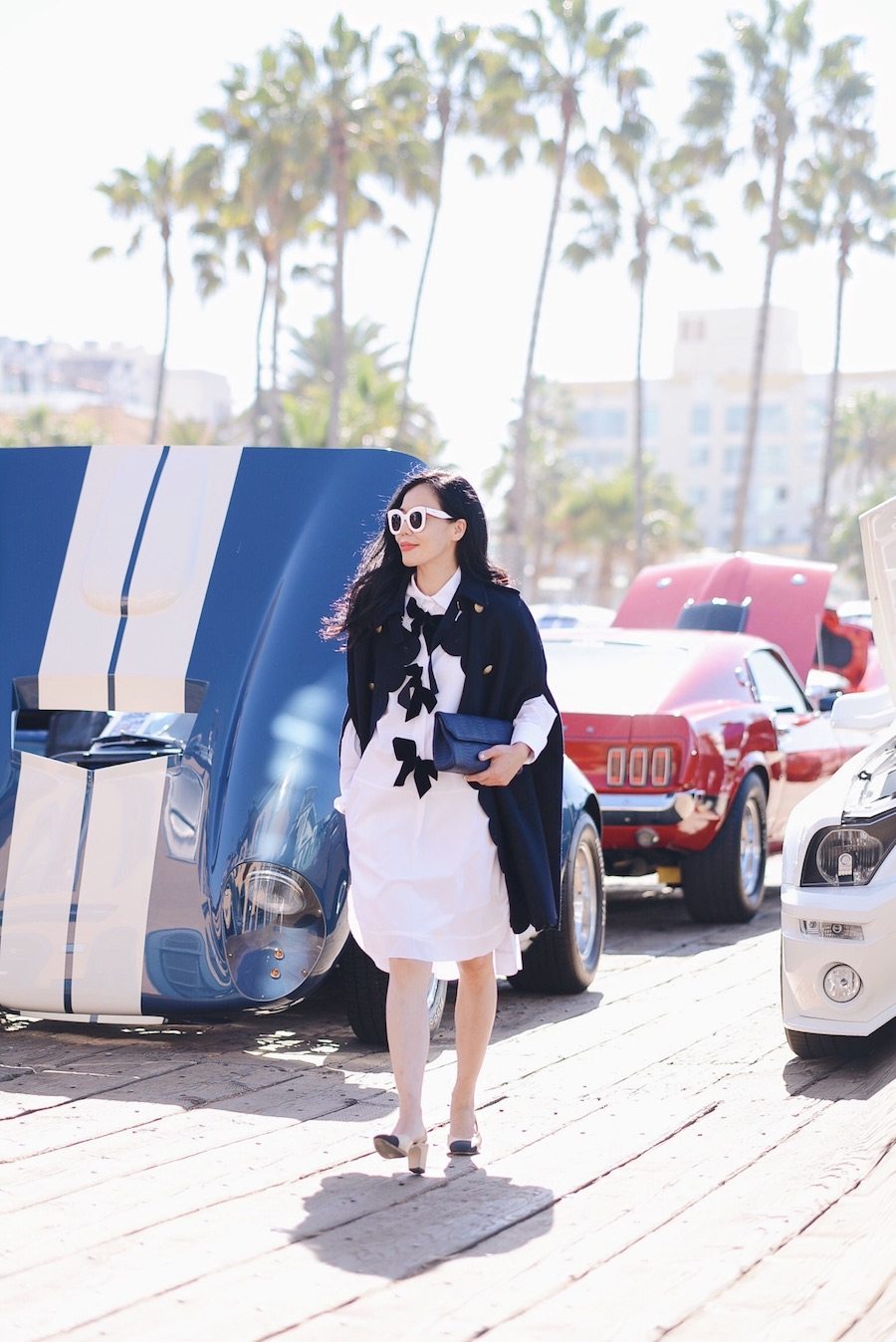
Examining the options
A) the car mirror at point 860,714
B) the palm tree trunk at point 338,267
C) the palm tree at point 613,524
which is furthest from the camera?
the palm tree at point 613,524

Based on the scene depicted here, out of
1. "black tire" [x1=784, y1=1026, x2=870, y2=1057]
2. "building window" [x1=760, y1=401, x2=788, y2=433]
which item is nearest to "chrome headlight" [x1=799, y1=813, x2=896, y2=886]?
"black tire" [x1=784, y1=1026, x2=870, y2=1057]

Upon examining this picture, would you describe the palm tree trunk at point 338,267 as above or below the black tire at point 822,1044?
above

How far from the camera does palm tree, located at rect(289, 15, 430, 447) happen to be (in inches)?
1535

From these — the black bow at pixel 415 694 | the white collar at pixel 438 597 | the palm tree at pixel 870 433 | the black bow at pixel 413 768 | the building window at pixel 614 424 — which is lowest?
the black bow at pixel 413 768

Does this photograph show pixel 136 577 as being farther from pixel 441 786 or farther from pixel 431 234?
pixel 431 234

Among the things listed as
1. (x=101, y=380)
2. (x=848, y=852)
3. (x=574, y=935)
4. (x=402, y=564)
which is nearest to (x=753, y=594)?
(x=574, y=935)

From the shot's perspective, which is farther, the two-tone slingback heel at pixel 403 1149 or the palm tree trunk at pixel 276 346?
the palm tree trunk at pixel 276 346

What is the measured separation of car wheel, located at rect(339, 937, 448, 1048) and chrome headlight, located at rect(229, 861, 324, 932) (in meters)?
0.22

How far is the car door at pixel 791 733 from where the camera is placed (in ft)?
33.7

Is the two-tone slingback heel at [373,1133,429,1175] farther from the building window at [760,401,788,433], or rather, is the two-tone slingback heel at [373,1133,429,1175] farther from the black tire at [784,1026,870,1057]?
the building window at [760,401,788,433]

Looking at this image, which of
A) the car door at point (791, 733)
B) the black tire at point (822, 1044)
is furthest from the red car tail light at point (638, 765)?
the black tire at point (822, 1044)

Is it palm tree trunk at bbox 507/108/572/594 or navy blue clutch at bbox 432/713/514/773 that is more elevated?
palm tree trunk at bbox 507/108/572/594

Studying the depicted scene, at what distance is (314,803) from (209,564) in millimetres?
963

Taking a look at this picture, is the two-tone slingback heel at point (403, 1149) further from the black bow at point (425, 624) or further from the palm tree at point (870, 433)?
the palm tree at point (870, 433)
